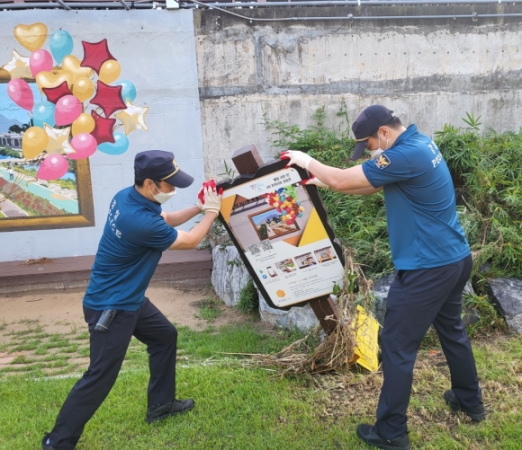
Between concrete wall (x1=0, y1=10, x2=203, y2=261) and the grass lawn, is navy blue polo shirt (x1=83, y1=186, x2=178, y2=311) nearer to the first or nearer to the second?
the grass lawn

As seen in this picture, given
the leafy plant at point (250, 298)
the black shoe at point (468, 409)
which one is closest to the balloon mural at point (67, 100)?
the leafy plant at point (250, 298)

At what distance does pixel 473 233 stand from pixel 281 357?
247 centimetres

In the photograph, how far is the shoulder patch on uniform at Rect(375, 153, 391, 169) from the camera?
10.0ft

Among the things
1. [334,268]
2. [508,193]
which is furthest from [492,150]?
[334,268]

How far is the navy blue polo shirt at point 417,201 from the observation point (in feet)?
10.1

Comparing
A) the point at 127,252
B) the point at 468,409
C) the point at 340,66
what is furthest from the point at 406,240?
the point at 340,66

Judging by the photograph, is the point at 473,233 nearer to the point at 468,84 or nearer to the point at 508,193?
the point at 508,193

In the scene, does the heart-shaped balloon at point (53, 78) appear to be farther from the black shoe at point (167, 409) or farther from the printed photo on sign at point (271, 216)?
the black shoe at point (167, 409)

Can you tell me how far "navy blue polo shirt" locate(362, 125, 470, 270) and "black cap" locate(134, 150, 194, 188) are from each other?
3.81 ft

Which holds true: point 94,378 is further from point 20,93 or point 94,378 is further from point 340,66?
point 340,66

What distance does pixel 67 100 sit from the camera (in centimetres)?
728

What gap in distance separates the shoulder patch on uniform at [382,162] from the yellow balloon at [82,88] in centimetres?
537

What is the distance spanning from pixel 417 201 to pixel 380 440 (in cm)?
147

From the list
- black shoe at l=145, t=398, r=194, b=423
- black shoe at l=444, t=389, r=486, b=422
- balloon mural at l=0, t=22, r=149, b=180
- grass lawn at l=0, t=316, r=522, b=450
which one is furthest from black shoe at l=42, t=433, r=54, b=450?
balloon mural at l=0, t=22, r=149, b=180
